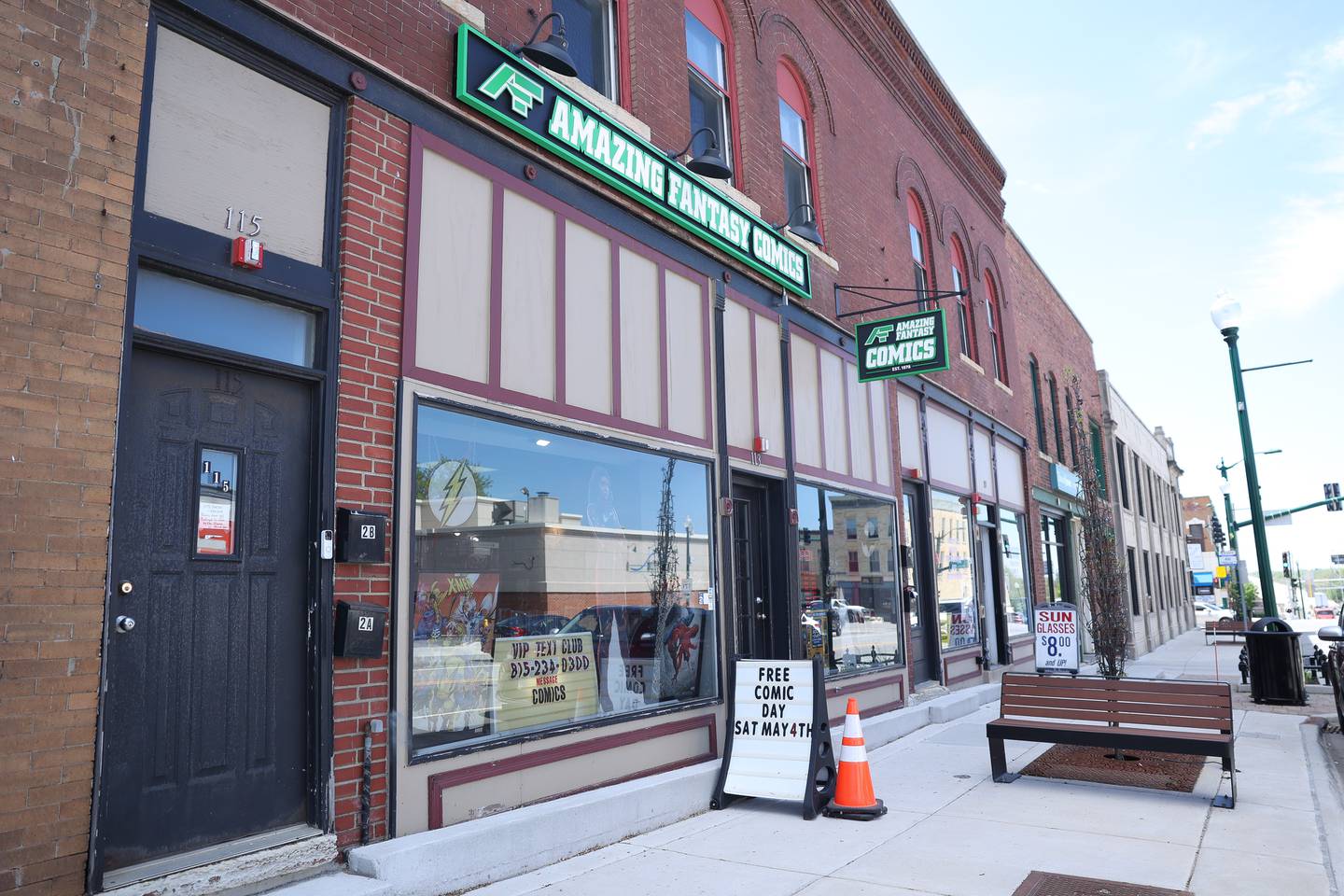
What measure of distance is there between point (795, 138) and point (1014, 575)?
9450mm

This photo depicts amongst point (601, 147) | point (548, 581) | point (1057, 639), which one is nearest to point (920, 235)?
point (1057, 639)

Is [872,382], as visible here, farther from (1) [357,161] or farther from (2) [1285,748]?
(1) [357,161]

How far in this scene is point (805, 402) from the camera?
10.5 m

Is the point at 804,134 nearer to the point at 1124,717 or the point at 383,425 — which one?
the point at 1124,717

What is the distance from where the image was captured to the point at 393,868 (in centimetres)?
477

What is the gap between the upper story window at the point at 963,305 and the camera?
16359 mm

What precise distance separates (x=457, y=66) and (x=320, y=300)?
209 centimetres

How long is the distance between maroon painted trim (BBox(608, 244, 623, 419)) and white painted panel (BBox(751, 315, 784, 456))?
2.32 meters

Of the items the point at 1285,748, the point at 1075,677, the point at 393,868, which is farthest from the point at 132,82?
the point at 1285,748

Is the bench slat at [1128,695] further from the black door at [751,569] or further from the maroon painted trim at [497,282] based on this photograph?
the maroon painted trim at [497,282]

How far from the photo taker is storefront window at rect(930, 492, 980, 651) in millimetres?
13570

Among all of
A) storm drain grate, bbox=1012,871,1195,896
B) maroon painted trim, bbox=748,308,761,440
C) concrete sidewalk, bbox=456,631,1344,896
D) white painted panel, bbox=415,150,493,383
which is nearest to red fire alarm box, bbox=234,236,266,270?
white painted panel, bbox=415,150,493,383

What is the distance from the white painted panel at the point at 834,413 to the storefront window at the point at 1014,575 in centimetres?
656

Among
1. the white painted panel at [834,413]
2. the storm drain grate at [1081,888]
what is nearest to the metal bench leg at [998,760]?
the storm drain grate at [1081,888]
